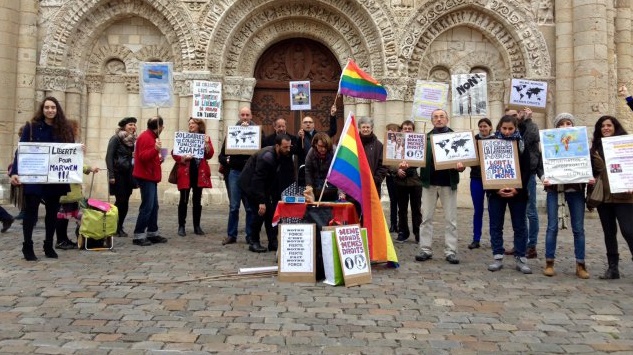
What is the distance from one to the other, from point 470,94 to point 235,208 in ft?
17.7

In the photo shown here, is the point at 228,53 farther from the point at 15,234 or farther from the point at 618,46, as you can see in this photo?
the point at 618,46

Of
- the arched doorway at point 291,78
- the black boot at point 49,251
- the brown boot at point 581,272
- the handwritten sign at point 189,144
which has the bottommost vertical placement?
the brown boot at point 581,272

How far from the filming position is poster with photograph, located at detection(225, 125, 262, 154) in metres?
9.33

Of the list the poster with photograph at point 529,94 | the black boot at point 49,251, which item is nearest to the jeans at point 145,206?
the black boot at point 49,251

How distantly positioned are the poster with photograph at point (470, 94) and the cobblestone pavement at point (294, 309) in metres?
4.00

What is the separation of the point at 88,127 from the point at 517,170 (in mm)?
12987

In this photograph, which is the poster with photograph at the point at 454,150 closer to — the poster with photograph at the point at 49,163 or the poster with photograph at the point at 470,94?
the poster with photograph at the point at 470,94

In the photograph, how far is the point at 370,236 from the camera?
22.4 ft

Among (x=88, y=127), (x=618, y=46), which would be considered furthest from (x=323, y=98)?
(x=618, y=46)

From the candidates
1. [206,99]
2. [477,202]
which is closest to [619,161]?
[477,202]

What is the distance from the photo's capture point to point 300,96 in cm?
1126

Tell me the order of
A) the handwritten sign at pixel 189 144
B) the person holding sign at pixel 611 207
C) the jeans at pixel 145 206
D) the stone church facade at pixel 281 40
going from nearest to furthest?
the person holding sign at pixel 611 207
the jeans at pixel 145 206
the handwritten sign at pixel 189 144
the stone church facade at pixel 281 40

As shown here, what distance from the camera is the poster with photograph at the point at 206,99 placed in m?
11.4

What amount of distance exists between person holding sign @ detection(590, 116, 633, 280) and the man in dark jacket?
4272mm
